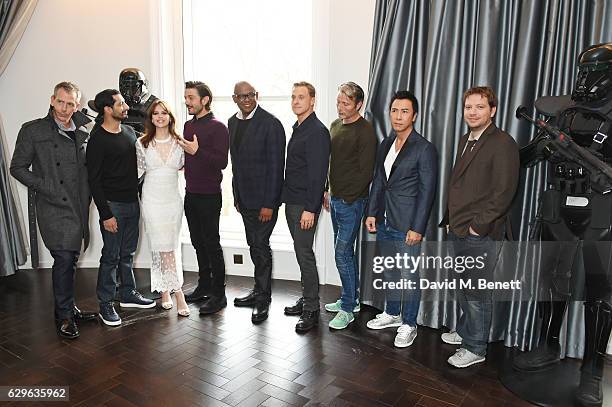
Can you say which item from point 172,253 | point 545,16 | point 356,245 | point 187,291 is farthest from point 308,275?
point 545,16

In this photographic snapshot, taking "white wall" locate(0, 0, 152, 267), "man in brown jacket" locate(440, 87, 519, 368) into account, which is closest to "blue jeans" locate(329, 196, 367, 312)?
"man in brown jacket" locate(440, 87, 519, 368)

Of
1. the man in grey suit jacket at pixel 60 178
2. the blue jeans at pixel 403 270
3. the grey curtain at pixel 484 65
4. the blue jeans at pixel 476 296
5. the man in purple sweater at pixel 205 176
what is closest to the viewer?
the blue jeans at pixel 476 296

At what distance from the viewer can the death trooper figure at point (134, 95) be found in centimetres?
369

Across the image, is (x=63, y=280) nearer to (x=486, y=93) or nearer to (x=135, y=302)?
(x=135, y=302)

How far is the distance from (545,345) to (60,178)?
302cm

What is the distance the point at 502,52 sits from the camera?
3.06m

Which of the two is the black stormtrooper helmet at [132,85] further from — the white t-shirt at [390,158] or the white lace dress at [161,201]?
the white t-shirt at [390,158]

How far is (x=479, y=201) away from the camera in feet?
8.88

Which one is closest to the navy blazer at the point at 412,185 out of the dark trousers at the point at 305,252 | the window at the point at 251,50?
the dark trousers at the point at 305,252

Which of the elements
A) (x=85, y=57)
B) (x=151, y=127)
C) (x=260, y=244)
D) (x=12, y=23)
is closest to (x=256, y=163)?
(x=260, y=244)

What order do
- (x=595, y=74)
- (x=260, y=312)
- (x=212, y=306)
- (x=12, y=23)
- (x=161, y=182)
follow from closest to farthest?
(x=595, y=74), (x=161, y=182), (x=260, y=312), (x=212, y=306), (x=12, y=23)

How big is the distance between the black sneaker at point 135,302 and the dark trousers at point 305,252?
119cm

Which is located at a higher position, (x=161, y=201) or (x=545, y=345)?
(x=161, y=201)

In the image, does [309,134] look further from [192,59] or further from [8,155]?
[8,155]
